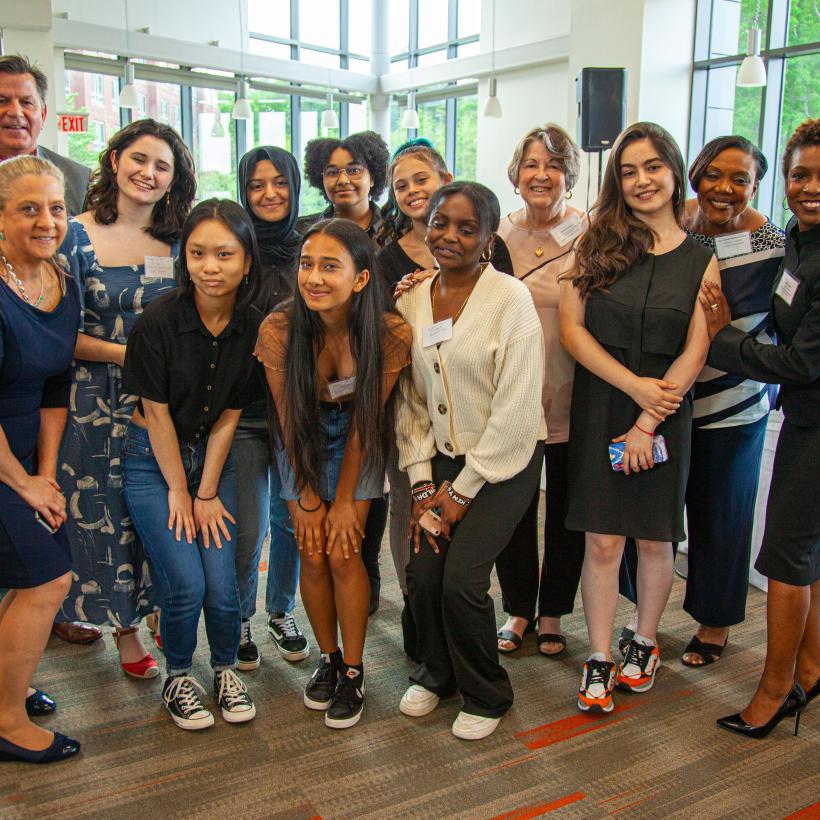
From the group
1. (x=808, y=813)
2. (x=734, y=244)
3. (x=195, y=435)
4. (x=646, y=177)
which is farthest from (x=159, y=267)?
(x=808, y=813)

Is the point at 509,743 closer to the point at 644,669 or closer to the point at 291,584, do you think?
the point at 644,669

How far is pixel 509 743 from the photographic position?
2.40m

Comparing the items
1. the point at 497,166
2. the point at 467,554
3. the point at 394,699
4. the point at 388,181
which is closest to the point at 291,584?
the point at 394,699

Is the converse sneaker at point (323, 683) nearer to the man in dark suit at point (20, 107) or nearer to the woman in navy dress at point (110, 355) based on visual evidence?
the woman in navy dress at point (110, 355)

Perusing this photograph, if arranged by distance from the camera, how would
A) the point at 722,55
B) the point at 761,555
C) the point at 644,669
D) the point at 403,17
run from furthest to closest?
the point at 403,17
the point at 722,55
the point at 644,669
the point at 761,555

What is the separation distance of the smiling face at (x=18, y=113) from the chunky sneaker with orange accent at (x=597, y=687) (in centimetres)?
265

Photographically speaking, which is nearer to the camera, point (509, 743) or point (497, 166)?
point (509, 743)

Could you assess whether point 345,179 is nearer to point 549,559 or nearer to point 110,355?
point 110,355

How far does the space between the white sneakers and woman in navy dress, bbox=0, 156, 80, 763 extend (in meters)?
0.95

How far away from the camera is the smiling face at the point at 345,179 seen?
10.2ft

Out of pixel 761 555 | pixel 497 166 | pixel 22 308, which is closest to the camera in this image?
pixel 22 308

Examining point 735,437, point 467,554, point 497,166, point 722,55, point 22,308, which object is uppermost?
point 722,55

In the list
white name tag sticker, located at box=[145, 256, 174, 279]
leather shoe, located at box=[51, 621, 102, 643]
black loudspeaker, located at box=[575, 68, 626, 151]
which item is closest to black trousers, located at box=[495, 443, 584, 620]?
white name tag sticker, located at box=[145, 256, 174, 279]

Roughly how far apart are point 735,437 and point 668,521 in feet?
1.42
